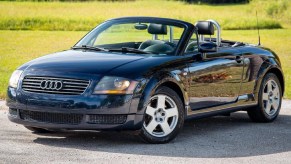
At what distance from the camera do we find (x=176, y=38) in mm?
10305

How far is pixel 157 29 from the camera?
34.2ft

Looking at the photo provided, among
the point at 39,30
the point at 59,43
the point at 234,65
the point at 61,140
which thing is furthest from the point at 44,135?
the point at 39,30

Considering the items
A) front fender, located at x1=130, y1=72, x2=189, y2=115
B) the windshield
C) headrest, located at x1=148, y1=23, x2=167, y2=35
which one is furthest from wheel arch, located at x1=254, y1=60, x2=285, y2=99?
front fender, located at x1=130, y1=72, x2=189, y2=115

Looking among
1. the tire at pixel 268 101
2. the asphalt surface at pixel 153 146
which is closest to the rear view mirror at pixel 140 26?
the asphalt surface at pixel 153 146

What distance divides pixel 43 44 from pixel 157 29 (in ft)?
77.1

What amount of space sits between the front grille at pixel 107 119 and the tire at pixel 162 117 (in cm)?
27

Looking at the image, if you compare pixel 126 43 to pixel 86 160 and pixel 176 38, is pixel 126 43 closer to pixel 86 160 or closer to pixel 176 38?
pixel 176 38

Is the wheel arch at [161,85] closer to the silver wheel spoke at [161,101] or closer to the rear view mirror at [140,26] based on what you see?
the silver wheel spoke at [161,101]

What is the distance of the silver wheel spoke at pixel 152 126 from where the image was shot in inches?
359

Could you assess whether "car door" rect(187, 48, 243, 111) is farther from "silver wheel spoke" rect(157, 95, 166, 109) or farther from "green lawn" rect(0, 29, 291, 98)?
"green lawn" rect(0, 29, 291, 98)

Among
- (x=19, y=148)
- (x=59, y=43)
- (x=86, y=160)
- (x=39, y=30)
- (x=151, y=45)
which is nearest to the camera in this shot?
(x=86, y=160)

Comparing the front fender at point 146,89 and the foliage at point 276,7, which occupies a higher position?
the front fender at point 146,89

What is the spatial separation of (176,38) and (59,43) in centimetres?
2443

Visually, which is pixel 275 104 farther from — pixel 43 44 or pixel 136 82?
pixel 43 44
